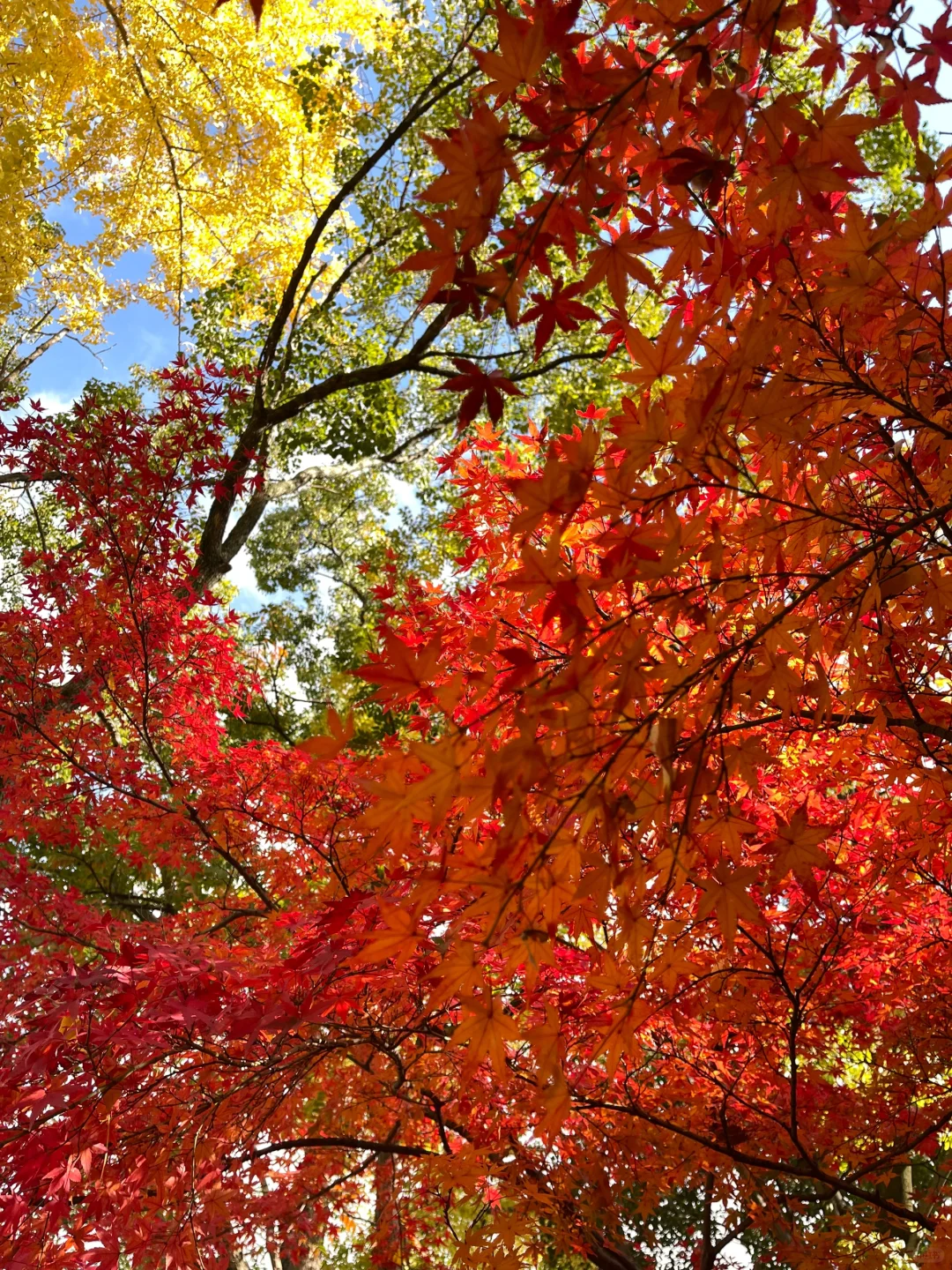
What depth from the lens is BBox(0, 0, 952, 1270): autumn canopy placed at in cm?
103

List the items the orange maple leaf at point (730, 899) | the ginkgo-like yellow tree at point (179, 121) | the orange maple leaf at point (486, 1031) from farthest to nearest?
the ginkgo-like yellow tree at point (179, 121)
the orange maple leaf at point (730, 899)
the orange maple leaf at point (486, 1031)

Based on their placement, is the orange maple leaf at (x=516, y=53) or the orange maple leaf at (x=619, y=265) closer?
the orange maple leaf at (x=516, y=53)

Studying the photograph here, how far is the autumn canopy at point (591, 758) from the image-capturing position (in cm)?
103

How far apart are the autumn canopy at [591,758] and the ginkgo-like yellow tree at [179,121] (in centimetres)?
415

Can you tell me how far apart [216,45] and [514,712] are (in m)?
8.25

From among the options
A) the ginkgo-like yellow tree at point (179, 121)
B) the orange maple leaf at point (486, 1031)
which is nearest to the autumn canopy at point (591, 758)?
the orange maple leaf at point (486, 1031)

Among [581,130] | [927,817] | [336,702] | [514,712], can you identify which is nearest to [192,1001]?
[514,712]

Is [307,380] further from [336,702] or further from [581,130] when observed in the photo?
[581,130]

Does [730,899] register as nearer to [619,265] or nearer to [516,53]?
[619,265]

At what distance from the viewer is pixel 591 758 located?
1.42 m

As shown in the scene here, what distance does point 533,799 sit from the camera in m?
1.11

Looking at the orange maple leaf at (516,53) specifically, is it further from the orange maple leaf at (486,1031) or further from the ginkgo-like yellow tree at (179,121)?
the ginkgo-like yellow tree at (179,121)

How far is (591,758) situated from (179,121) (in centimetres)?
756

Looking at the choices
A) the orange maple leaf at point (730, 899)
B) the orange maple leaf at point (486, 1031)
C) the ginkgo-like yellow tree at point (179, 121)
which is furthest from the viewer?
the ginkgo-like yellow tree at point (179, 121)
